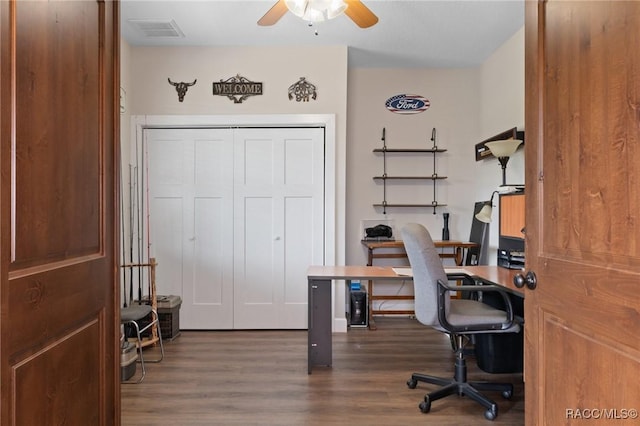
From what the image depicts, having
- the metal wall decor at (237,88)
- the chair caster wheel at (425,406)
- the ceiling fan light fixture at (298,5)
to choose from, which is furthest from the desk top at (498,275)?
the metal wall decor at (237,88)

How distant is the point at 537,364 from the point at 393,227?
3.15m

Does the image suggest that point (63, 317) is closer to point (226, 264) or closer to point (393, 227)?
point (226, 264)

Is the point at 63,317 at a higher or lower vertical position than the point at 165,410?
higher

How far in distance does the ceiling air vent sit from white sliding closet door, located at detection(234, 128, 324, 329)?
1037mm

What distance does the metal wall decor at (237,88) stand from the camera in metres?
3.96

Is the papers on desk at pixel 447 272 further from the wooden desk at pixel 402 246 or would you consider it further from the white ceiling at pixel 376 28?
the white ceiling at pixel 376 28

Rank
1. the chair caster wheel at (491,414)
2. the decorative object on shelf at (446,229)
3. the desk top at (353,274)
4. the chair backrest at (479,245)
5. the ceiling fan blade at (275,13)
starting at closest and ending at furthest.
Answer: the chair caster wheel at (491,414)
the ceiling fan blade at (275,13)
the desk top at (353,274)
the chair backrest at (479,245)
the decorative object on shelf at (446,229)

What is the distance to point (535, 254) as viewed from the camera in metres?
1.41

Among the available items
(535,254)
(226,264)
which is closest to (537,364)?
(535,254)

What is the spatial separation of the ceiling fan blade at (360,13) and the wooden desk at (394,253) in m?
2.19

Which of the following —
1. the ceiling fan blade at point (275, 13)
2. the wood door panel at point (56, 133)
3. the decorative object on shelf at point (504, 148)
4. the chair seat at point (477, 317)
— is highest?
the ceiling fan blade at point (275, 13)

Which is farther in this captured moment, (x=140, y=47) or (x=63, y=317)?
(x=140, y=47)

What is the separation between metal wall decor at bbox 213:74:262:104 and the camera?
3.96 m

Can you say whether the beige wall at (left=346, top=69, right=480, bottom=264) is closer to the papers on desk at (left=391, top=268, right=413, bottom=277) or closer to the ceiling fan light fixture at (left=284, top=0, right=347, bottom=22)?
the papers on desk at (left=391, top=268, right=413, bottom=277)
